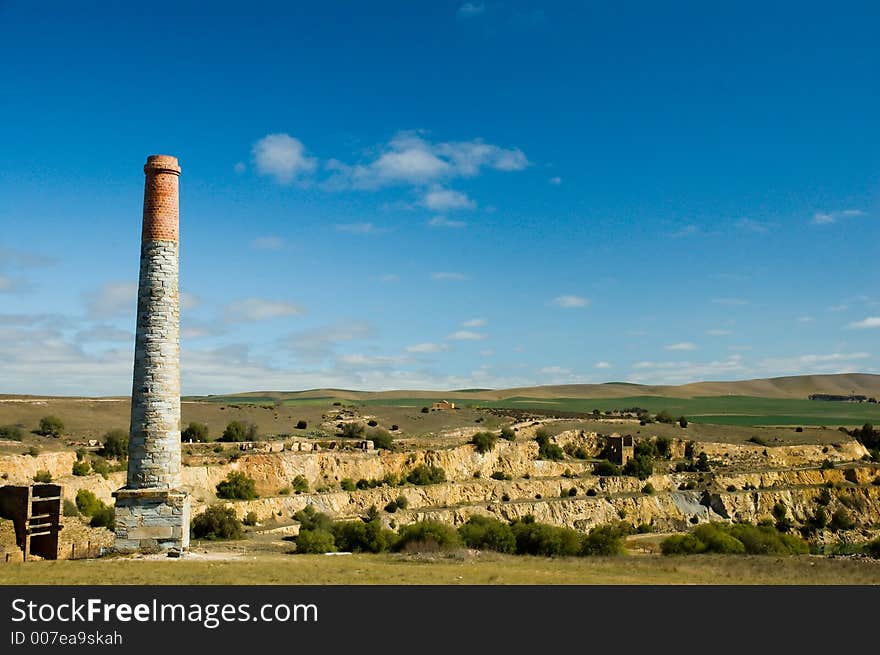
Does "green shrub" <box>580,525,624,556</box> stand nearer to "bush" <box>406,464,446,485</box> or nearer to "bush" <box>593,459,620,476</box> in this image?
"bush" <box>406,464,446,485</box>

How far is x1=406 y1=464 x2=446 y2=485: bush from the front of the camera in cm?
5319

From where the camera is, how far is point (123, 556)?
19.1 meters

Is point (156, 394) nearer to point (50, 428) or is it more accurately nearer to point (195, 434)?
point (195, 434)

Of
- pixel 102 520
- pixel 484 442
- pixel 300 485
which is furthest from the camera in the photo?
pixel 484 442

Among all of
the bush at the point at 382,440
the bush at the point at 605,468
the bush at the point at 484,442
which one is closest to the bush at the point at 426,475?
the bush at the point at 382,440

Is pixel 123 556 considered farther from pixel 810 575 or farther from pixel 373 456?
pixel 373 456

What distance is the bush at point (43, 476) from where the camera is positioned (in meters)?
37.3

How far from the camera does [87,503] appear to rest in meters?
35.1

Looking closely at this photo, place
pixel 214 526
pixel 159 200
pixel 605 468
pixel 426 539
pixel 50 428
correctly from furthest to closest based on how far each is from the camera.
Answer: pixel 605 468, pixel 50 428, pixel 214 526, pixel 426 539, pixel 159 200

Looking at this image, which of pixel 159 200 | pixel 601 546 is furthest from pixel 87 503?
pixel 601 546

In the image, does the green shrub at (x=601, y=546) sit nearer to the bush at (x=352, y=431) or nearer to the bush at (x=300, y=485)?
the bush at (x=300, y=485)

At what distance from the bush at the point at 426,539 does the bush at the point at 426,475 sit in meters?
19.7

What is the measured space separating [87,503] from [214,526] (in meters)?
6.15

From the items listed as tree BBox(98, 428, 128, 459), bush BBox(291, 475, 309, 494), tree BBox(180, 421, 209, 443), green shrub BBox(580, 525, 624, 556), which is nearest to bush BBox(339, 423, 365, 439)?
tree BBox(180, 421, 209, 443)
